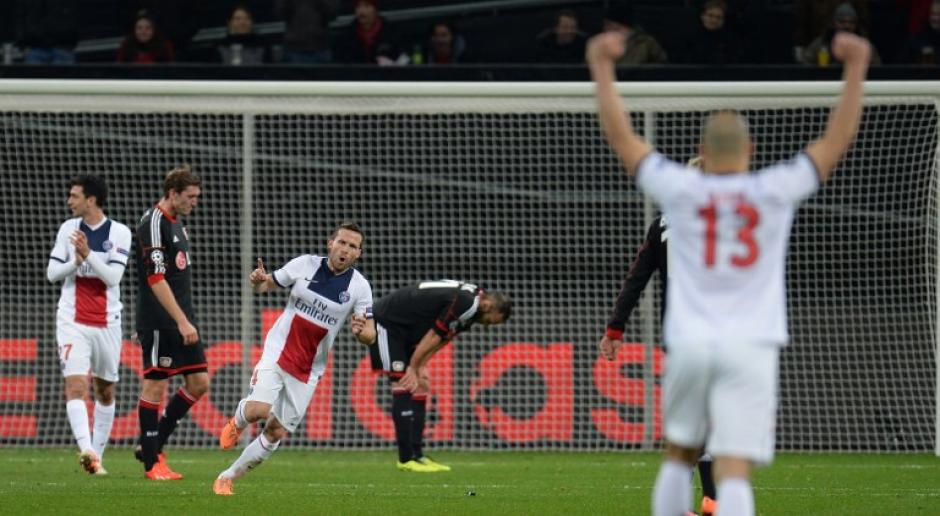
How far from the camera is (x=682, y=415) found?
5.51 m

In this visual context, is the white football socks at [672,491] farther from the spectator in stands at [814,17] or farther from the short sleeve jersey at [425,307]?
the spectator in stands at [814,17]

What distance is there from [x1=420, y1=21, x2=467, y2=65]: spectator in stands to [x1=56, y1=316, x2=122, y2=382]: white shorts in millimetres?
5211

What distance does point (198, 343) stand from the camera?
10984 millimetres

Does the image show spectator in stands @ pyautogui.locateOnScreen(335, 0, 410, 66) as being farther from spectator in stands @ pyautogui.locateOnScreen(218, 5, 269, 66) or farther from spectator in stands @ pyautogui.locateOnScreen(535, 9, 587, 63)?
spectator in stands @ pyautogui.locateOnScreen(535, 9, 587, 63)

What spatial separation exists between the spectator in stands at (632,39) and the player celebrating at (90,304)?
557cm

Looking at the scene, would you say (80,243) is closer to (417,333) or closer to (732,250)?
(417,333)

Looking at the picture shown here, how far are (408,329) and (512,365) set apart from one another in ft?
7.54

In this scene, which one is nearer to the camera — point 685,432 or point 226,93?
point 685,432

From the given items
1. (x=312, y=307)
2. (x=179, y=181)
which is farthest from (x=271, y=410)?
(x=179, y=181)

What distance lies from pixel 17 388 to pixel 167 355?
3.94m

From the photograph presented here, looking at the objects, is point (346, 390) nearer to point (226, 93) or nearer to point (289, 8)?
point (226, 93)

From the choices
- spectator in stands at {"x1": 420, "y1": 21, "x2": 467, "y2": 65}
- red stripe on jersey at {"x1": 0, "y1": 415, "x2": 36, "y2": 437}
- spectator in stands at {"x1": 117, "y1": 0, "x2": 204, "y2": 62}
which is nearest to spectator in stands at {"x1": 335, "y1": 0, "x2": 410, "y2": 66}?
spectator in stands at {"x1": 420, "y1": 21, "x2": 467, "y2": 65}

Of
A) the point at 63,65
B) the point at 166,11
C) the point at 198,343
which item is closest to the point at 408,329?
the point at 198,343

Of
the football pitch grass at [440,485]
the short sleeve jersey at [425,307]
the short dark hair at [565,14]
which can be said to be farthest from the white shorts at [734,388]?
the short dark hair at [565,14]
